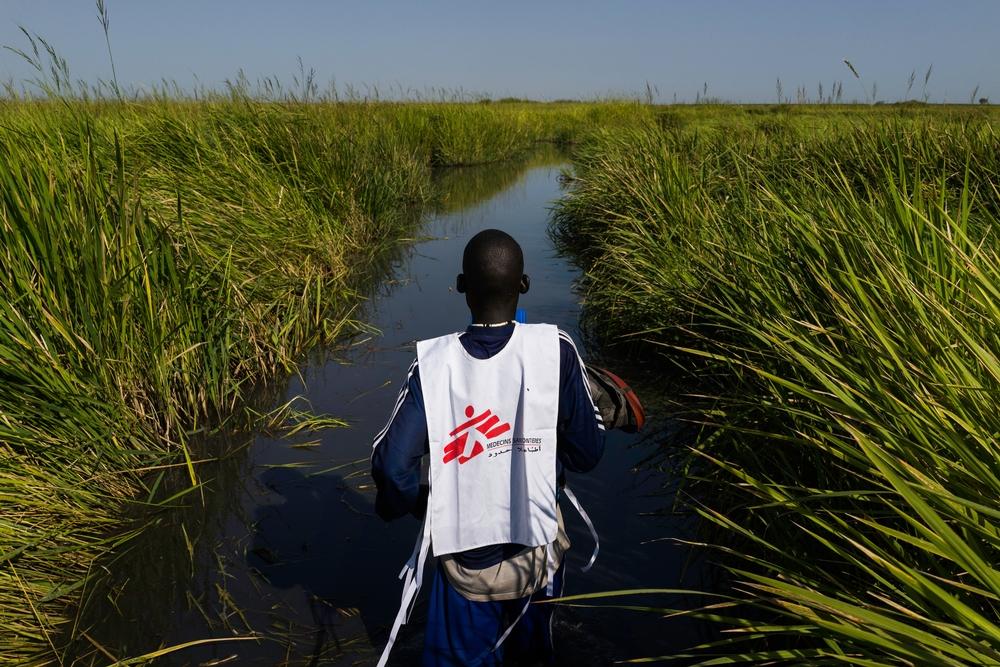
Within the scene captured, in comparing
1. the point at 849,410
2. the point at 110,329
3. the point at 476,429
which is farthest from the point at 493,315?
the point at 110,329

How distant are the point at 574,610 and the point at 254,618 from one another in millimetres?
1282

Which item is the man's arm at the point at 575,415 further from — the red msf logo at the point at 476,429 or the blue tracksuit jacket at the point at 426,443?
the red msf logo at the point at 476,429

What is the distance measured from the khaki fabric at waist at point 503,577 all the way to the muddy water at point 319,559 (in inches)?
30.0

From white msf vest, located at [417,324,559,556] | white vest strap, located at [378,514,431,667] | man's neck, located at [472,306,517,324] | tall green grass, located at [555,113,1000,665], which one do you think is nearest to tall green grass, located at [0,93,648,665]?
white vest strap, located at [378,514,431,667]

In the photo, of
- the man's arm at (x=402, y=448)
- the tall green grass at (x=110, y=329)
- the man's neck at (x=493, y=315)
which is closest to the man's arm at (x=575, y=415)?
the man's neck at (x=493, y=315)

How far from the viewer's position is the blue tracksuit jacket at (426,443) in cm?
174

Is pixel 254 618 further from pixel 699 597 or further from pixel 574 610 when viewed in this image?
pixel 699 597

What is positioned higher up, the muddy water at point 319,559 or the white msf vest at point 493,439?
the white msf vest at point 493,439

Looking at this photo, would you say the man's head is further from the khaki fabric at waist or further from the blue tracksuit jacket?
the khaki fabric at waist

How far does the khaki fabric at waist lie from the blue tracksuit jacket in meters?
0.02

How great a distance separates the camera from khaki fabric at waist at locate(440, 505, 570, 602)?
1.89 m

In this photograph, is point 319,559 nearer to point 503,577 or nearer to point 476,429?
point 503,577

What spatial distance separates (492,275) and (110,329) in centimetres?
254

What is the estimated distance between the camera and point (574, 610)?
2740mm
